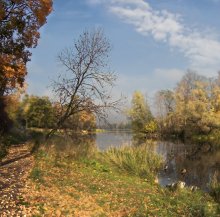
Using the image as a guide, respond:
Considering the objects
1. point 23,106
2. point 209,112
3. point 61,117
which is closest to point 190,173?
point 61,117

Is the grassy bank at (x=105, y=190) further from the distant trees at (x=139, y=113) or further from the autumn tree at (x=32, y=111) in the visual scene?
the autumn tree at (x=32, y=111)

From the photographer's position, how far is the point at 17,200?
33.6ft

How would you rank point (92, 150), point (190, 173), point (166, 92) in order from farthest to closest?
1. point (166, 92)
2. point (190, 173)
3. point (92, 150)

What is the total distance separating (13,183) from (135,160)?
22.4 feet

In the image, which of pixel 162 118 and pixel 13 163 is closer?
pixel 13 163

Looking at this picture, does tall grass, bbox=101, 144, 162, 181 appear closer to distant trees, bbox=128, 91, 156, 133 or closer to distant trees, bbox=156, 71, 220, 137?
distant trees, bbox=156, 71, 220, 137

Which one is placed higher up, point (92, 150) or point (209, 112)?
point (209, 112)

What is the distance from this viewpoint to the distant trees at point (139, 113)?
241 feet

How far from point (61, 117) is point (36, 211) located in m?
15.2

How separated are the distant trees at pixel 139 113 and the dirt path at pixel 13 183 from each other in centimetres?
5584

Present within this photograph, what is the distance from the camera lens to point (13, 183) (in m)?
12.2

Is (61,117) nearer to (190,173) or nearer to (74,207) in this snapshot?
(190,173)

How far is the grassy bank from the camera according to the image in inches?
406

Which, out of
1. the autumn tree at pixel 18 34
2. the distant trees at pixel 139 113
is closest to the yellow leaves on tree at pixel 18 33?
the autumn tree at pixel 18 34
